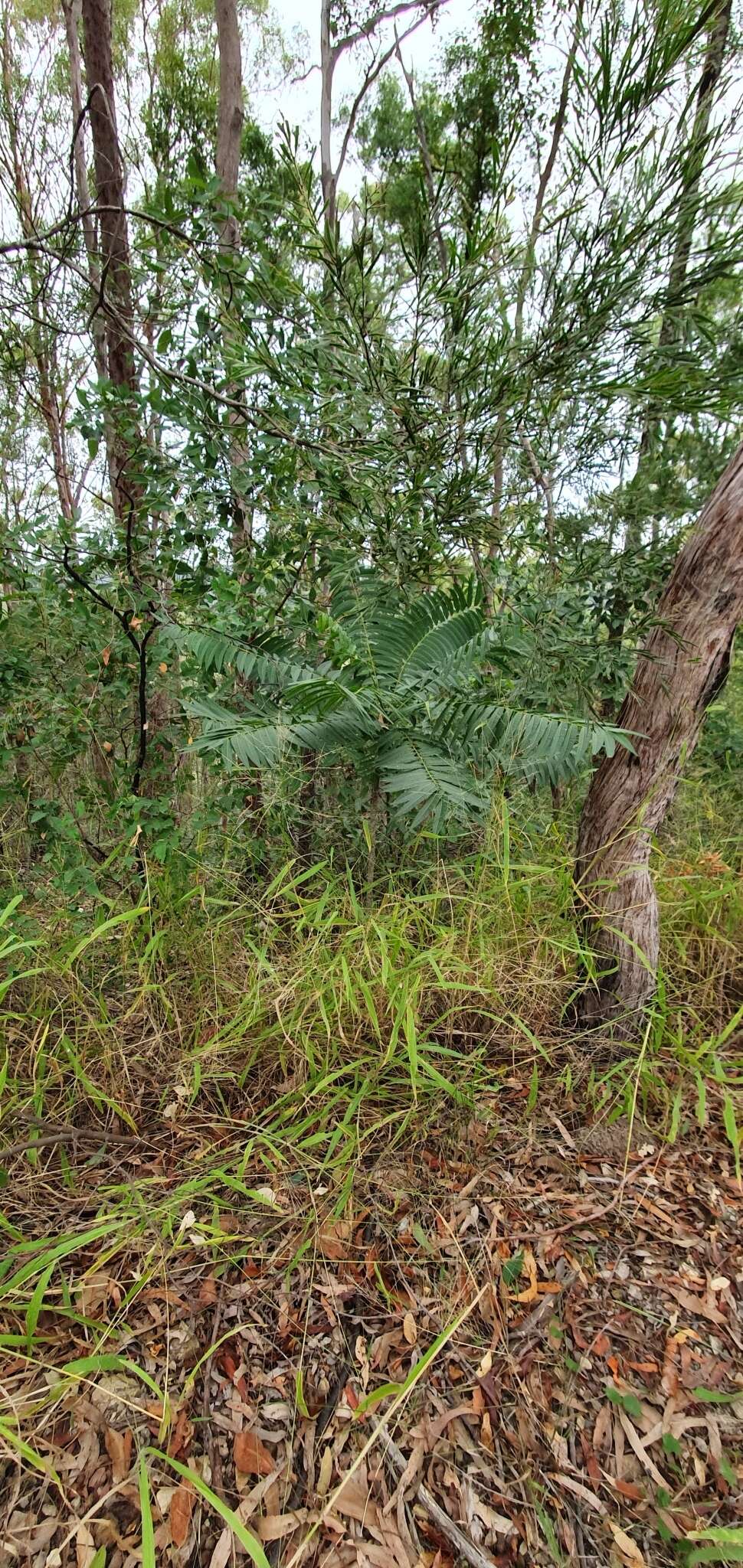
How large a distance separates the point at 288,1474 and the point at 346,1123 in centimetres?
49

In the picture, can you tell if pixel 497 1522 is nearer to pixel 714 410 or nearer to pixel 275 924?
pixel 275 924

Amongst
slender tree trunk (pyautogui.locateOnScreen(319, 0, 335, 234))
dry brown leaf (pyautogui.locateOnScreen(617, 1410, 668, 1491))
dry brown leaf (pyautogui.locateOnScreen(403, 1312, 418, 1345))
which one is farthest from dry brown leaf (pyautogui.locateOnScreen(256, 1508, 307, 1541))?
slender tree trunk (pyautogui.locateOnScreen(319, 0, 335, 234))

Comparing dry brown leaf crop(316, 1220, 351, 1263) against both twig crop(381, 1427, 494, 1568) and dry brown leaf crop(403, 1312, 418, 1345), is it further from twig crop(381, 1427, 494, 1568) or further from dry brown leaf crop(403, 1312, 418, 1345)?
twig crop(381, 1427, 494, 1568)

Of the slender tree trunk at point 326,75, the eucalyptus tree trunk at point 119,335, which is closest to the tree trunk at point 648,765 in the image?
the eucalyptus tree trunk at point 119,335

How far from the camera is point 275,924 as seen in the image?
1.70m

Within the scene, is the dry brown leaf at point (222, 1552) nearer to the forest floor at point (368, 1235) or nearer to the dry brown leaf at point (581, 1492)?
the forest floor at point (368, 1235)

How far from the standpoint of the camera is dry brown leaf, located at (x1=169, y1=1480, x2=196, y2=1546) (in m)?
0.86

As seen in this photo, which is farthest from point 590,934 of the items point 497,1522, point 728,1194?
point 497,1522

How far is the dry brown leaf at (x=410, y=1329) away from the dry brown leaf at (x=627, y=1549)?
0.33 meters

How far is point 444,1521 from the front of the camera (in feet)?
2.88

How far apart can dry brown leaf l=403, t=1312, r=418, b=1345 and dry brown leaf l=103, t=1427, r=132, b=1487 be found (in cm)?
42

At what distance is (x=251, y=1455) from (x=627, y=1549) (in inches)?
20.0

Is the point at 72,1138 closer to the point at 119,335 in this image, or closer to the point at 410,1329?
the point at 410,1329

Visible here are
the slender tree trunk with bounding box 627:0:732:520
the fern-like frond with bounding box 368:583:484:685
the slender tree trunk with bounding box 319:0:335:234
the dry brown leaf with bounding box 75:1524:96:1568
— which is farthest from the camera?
the slender tree trunk with bounding box 319:0:335:234
